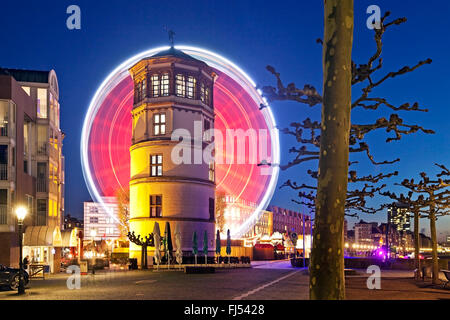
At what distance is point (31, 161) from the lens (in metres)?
51.6

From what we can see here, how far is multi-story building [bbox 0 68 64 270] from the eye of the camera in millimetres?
42344

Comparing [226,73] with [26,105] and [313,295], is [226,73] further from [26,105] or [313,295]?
[313,295]

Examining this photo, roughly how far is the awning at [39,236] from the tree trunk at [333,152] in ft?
133

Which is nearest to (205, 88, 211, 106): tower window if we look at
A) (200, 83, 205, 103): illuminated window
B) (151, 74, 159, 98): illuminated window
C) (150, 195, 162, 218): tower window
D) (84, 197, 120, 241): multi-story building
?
(200, 83, 205, 103): illuminated window

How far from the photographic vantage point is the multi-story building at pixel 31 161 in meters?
42.3

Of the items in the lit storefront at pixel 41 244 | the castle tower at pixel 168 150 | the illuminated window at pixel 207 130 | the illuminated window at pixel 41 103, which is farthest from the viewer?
the illuminated window at pixel 207 130

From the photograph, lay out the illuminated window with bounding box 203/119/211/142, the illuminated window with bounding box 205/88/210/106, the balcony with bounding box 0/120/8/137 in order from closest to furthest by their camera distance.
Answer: the balcony with bounding box 0/120/8/137 < the illuminated window with bounding box 203/119/211/142 < the illuminated window with bounding box 205/88/210/106

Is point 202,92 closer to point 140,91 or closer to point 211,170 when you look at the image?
point 140,91

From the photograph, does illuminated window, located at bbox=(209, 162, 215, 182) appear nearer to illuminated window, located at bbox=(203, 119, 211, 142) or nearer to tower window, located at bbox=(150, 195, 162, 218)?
illuminated window, located at bbox=(203, 119, 211, 142)

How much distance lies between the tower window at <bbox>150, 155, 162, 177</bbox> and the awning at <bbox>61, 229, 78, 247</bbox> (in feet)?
35.0

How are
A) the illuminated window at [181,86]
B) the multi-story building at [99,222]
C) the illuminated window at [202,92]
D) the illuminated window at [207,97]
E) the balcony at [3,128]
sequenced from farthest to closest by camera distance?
the multi-story building at [99,222] → the illuminated window at [207,97] → the illuminated window at [202,92] → the illuminated window at [181,86] → the balcony at [3,128]

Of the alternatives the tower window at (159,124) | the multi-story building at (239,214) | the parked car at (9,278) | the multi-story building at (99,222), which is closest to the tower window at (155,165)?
the tower window at (159,124)

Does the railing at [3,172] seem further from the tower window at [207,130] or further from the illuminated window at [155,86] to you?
the tower window at [207,130]

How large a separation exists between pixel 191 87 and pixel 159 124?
5.30 meters
